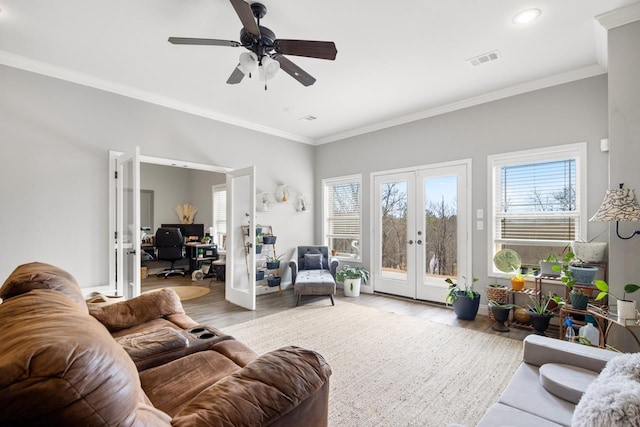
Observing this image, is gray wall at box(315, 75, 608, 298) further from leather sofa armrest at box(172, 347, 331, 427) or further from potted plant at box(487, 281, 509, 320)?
leather sofa armrest at box(172, 347, 331, 427)

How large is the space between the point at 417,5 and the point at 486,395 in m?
2.97

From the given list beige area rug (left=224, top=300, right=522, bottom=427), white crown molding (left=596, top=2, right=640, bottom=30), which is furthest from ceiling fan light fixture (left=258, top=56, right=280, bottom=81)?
white crown molding (left=596, top=2, right=640, bottom=30)

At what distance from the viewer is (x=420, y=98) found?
4156mm

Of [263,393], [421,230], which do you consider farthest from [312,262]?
[263,393]

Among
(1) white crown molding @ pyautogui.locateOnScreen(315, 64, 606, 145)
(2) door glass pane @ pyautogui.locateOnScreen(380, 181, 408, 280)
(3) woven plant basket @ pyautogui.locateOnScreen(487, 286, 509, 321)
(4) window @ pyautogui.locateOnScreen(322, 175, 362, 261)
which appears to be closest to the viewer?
(1) white crown molding @ pyautogui.locateOnScreen(315, 64, 606, 145)

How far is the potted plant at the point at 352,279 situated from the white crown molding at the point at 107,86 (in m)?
2.92

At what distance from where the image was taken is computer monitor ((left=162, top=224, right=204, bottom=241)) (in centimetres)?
754

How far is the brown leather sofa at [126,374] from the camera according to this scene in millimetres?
612

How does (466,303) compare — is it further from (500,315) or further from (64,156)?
(64,156)

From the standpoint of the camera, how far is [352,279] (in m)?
5.14

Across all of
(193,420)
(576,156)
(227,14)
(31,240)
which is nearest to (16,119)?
(31,240)

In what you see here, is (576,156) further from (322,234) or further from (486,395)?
(322,234)

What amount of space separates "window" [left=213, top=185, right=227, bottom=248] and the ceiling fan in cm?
523

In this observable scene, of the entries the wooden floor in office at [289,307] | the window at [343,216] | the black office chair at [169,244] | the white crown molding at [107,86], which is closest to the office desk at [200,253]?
the black office chair at [169,244]
